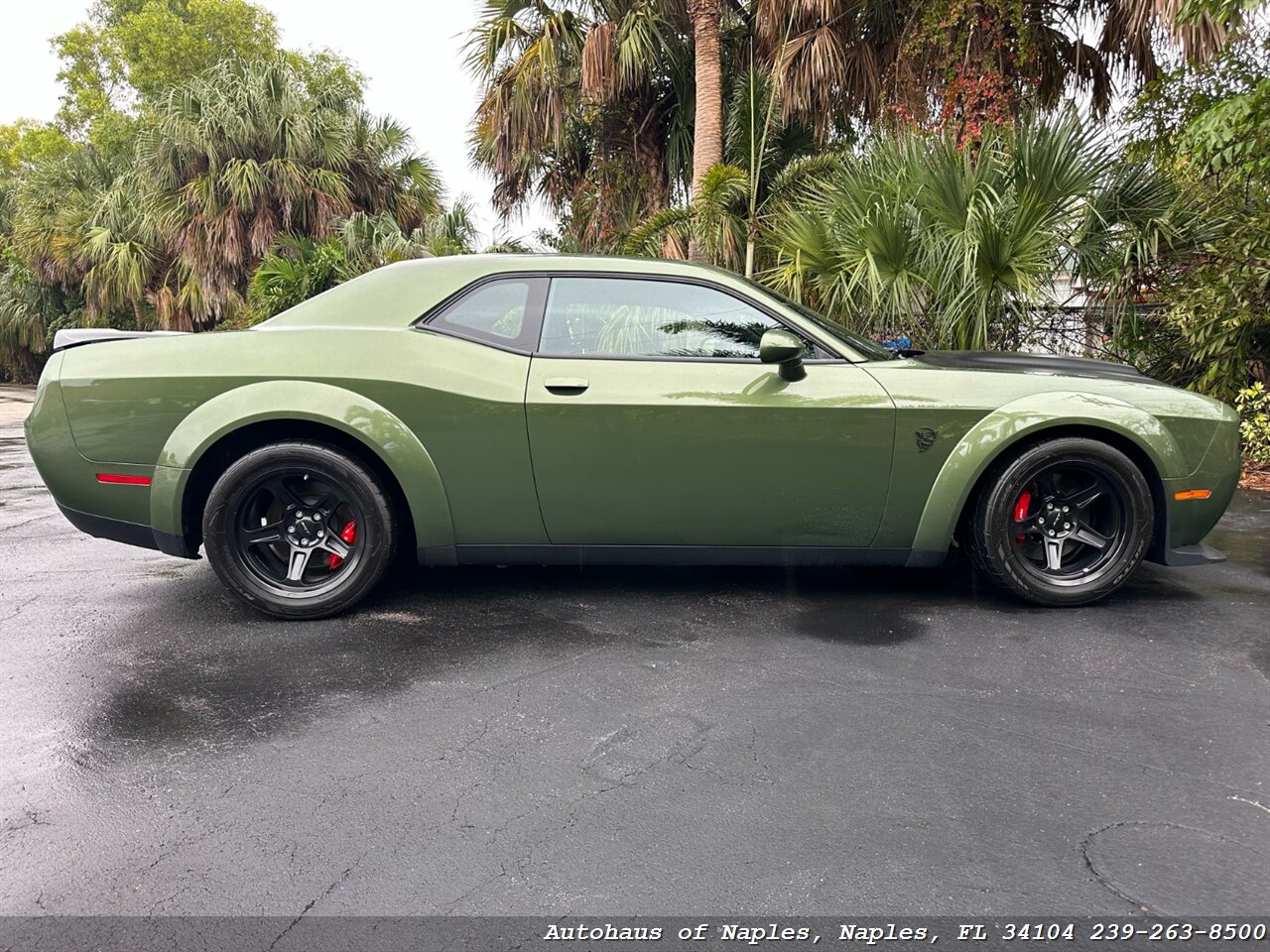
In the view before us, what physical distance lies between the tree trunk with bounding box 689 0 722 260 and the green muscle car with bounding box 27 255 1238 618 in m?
8.14

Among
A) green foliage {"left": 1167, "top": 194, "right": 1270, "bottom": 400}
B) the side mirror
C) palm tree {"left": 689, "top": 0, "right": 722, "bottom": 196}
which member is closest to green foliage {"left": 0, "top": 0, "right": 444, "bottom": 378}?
palm tree {"left": 689, "top": 0, "right": 722, "bottom": 196}

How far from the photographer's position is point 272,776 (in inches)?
97.9

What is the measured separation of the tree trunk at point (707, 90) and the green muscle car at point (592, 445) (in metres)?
8.14

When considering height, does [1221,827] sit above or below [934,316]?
below

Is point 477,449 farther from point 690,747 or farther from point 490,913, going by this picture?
point 490,913

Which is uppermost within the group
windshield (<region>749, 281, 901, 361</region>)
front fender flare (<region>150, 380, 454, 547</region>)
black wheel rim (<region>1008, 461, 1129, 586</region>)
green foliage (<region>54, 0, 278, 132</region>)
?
green foliage (<region>54, 0, 278, 132</region>)

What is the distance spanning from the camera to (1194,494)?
3818mm

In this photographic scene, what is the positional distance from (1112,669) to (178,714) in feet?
10.3

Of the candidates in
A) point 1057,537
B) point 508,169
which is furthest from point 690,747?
point 508,169

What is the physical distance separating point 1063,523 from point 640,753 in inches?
90.1

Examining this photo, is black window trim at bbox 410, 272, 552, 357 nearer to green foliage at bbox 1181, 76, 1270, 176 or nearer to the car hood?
the car hood

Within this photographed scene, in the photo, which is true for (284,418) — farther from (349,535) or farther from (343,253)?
(343,253)

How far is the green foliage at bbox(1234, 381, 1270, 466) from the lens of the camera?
7.45 m

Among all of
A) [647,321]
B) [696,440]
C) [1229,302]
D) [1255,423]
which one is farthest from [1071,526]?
[1255,423]
